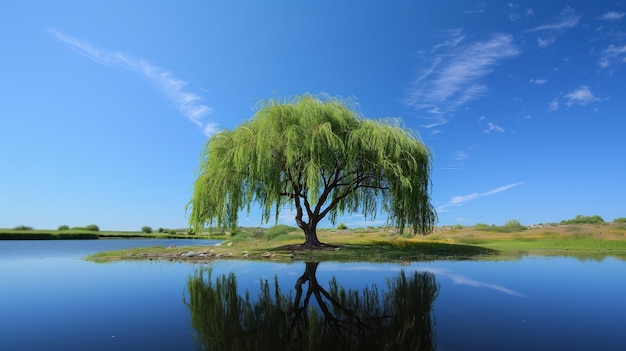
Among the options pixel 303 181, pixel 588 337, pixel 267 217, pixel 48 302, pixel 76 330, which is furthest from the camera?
pixel 303 181

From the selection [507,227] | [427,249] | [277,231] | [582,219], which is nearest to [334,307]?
[427,249]

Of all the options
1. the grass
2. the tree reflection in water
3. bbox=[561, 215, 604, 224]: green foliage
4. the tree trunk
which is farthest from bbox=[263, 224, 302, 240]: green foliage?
bbox=[561, 215, 604, 224]: green foliage

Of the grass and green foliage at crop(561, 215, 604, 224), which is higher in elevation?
green foliage at crop(561, 215, 604, 224)

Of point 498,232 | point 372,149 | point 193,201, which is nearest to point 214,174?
point 193,201

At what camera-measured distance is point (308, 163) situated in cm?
1881

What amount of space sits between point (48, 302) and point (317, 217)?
51.5ft

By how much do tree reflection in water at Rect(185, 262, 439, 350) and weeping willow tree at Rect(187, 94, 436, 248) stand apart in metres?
9.97

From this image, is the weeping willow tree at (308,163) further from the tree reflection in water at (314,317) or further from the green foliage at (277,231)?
the green foliage at (277,231)

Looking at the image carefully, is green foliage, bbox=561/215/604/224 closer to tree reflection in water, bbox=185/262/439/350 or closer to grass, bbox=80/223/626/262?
grass, bbox=80/223/626/262

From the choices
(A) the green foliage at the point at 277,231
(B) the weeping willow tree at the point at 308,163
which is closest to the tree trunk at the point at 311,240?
(B) the weeping willow tree at the point at 308,163

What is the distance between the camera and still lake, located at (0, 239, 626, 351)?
5371 millimetres

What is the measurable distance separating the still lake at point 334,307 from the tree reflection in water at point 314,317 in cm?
16

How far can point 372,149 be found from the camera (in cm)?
1986

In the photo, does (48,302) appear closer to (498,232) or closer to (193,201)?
(193,201)
